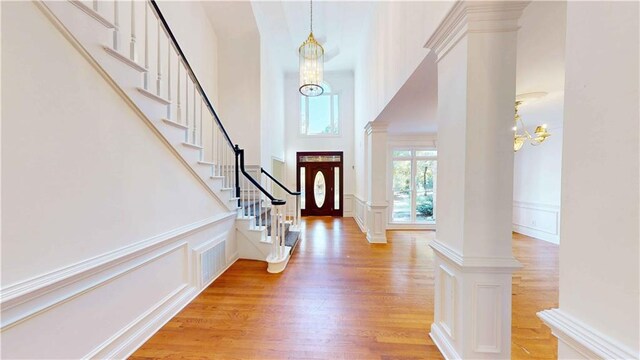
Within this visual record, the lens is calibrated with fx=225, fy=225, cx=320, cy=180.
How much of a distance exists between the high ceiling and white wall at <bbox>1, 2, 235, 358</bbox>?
4117mm

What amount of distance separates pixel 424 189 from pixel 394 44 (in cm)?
406

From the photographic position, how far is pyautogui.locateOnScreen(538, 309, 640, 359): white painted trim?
0.67 metres

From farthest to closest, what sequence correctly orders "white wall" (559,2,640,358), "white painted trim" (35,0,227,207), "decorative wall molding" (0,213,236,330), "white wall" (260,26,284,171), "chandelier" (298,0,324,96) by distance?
1. "white wall" (260,26,284,171)
2. "chandelier" (298,0,324,96)
3. "white painted trim" (35,0,227,207)
4. "decorative wall molding" (0,213,236,330)
5. "white wall" (559,2,640,358)

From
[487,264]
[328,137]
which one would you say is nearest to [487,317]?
[487,264]

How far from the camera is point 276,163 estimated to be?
262 inches

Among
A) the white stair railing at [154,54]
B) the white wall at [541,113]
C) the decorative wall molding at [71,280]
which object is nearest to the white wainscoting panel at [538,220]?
the white wall at [541,113]

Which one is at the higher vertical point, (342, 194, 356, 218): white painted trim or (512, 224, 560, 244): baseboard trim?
(342, 194, 356, 218): white painted trim

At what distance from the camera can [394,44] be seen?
290 cm

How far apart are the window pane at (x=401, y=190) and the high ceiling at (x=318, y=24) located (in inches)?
128

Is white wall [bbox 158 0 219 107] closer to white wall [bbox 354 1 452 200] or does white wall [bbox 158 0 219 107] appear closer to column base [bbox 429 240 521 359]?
white wall [bbox 354 1 452 200]

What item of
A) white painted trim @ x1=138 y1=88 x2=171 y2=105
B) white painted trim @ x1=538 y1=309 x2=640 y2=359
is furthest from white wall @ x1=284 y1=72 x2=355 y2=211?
white painted trim @ x1=538 y1=309 x2=640 y2=359

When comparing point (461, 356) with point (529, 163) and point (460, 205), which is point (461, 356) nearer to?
point (460, 205)

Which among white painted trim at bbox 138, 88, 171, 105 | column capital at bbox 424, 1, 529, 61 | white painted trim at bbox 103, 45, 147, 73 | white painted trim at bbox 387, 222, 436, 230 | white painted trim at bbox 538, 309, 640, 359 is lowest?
white painted trim at bbox 387, 222, 436, 230

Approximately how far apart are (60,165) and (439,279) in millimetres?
2503
